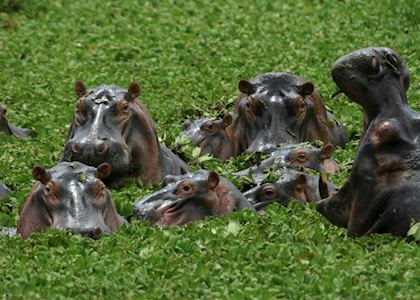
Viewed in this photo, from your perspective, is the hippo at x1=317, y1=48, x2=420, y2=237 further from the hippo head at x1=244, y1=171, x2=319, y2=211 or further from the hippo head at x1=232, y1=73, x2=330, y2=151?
the hippo head at x1=232, y1=73, x2=330, y2=151

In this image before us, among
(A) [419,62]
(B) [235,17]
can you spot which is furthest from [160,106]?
(B) [235,17]

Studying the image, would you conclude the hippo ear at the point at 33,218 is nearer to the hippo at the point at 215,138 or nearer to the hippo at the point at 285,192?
the hippo at the point at 285,192

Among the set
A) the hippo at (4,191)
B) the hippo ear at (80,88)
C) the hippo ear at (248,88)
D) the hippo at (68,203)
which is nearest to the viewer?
the hippo at (68,203)

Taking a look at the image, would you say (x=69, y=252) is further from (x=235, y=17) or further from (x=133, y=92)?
(x=235, y=17)

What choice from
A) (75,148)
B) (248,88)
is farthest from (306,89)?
(75,148)

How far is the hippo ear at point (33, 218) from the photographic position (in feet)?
34.0

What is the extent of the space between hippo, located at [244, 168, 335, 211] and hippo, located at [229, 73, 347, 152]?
173cm

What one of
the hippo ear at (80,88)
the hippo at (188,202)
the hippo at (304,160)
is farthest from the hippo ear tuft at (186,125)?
the hippo at (188,202)

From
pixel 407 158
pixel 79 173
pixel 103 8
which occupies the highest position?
pixel 407 158

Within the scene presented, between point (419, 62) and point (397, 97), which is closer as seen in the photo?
point (397, 97)

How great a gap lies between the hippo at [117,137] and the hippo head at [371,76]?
3.13m

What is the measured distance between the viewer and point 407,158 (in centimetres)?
932

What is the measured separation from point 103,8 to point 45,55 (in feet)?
8.29

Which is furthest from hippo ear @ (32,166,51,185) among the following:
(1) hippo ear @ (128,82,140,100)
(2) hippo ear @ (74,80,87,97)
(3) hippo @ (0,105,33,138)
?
(3) hippo @ (0,105,33,138)
